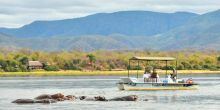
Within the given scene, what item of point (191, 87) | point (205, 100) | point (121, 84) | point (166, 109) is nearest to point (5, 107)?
point (166, 109)

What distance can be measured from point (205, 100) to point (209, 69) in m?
130

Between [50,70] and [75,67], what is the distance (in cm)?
1252

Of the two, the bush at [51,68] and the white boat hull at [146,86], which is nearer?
the white boat hull at [146,86]

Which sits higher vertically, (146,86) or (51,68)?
(51,68)

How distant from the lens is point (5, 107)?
55.9m

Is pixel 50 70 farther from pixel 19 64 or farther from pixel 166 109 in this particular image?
pixel 166 109

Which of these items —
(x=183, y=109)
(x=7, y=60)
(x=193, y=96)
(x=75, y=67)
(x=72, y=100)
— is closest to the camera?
(x=183, y=109)

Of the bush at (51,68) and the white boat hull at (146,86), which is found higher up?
the bush at (51,68)

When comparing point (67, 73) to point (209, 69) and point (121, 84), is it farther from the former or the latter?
point (121, 84)

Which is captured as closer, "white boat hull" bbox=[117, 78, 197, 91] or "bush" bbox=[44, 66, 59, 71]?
"white boat hull" bbox=[117, 78, 197, 91]

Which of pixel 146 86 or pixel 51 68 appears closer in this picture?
pixel 146 86

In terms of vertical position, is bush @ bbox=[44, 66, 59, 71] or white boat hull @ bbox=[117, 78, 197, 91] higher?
bush @ bbox=[44, 66, 59, 71]

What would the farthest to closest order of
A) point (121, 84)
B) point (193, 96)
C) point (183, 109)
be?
point (121, 84) < point (193, 96) < point (183, 109)

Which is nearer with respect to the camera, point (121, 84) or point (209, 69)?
point (121, 84)
